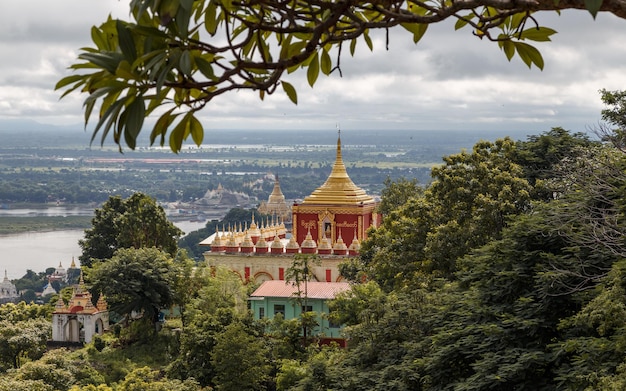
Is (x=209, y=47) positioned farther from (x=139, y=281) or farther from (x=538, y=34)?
(x=139, y=281)

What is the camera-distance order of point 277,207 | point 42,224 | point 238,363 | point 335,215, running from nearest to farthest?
point 238,363, point 335,215, point 277,207, point 42,224

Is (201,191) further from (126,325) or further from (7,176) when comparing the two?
(126,325)

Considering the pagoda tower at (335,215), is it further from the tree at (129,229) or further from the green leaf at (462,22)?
the green leaf at (462,22)

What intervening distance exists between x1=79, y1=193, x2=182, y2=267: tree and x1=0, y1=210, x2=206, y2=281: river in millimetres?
39457

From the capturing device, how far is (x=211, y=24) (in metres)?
2.59

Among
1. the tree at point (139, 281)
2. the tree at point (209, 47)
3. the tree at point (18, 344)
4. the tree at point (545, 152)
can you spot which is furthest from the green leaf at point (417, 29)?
the tree at point (139, 281)

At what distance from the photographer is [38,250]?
8538 cm

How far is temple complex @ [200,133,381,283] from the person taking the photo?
89.7 feet

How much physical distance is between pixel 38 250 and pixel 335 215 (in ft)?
198

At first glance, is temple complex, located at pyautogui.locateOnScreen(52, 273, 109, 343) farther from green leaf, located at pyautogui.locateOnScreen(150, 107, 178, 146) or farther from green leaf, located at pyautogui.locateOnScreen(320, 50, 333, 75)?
green leaf, located at pyautogui.locateOnScreen(150, 107, 178, 146)

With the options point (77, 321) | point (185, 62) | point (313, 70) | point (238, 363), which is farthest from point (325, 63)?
point (77, 321)

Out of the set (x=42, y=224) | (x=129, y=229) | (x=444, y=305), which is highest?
(x=444, y=305)

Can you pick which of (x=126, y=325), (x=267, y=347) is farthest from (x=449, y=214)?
(x=126, y=325)

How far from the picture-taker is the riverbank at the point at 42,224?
3836 inches
